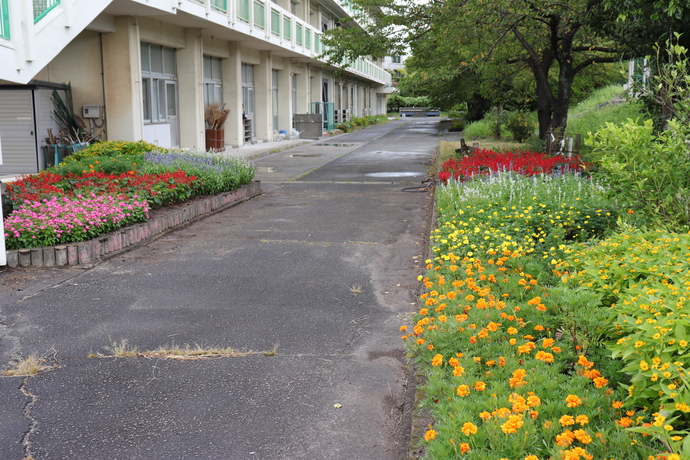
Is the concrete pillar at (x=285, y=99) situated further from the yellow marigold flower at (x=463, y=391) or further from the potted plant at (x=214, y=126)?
the yellow marigold flower at (x=463, y=391)

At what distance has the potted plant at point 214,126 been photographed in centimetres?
2355

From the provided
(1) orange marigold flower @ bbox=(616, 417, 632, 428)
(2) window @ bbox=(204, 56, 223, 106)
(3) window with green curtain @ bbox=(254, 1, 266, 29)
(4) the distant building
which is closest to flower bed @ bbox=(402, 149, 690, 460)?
(1) orange marigold flower @ bbox=(616, 417, 632, 428)

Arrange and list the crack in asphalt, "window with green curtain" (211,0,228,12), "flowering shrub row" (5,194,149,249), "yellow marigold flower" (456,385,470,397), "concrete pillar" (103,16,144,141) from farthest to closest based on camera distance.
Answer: "window with green curtain" (211,0,228,12), "concrete pillar" (103,16,144,141), "flowering shrub row" (5,194,149,249), the crack in asphalt, "yellow marigold flower" (456,385,470,397)

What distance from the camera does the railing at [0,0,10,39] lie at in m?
10.2

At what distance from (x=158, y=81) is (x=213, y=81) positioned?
5.05 meters

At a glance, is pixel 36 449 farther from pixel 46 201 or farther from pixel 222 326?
pixel 46 201

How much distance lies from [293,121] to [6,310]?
29.4m

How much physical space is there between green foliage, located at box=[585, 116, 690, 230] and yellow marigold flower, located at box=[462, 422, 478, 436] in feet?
10.9

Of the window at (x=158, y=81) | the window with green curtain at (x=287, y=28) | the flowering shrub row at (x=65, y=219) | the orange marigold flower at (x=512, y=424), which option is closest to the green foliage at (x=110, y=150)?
the flowering shrub row at (x=65, y=219)

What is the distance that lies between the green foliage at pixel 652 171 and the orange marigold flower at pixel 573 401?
2890 mm

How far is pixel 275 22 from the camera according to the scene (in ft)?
86.7

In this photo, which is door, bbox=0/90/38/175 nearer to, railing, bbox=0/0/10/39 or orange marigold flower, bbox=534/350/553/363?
railing, bbox=0/0/10/39

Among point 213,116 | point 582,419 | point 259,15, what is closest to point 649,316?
point 582,419

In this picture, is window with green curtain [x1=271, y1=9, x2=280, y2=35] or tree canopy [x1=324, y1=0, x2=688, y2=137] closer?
tree canopy [x1=324, y1=0, x2=688, y2=137]
